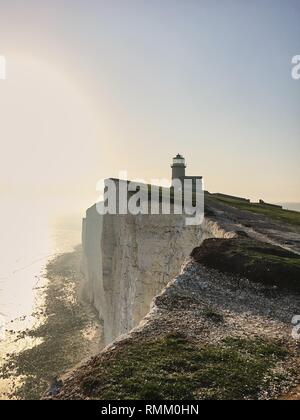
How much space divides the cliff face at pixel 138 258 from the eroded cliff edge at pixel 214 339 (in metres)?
5.80

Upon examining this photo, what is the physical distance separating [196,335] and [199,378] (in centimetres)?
216

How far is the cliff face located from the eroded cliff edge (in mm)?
5804

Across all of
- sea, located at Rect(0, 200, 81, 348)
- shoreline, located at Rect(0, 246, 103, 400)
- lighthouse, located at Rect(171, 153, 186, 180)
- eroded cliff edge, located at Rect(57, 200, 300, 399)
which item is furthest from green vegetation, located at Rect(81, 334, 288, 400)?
lighthouse, located at Rect(171, 153, 186, 180)

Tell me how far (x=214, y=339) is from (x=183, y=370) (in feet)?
6.27

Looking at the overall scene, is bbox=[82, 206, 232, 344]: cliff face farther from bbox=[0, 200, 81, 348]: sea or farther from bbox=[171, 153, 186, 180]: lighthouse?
bbox=[171, 153, 186, 180]: lighthouse

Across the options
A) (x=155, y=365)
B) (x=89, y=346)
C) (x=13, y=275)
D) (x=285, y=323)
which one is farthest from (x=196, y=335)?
(x=13, y=275)

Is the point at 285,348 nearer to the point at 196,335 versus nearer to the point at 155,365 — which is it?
the point at 196,335

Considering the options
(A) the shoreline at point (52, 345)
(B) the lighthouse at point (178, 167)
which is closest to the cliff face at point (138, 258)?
(A) the shoreline at point (52, 345)

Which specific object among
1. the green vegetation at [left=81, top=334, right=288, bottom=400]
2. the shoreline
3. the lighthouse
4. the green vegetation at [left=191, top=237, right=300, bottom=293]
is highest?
the lighthouse

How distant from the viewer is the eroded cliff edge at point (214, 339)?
8.03m

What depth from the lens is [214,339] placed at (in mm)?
10297

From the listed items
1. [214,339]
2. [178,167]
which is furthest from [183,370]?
[178,167]

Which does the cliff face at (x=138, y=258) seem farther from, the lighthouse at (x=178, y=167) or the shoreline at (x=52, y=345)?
the lighthouse at (x=178, y=167)

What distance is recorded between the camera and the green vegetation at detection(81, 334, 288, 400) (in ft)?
25.6
